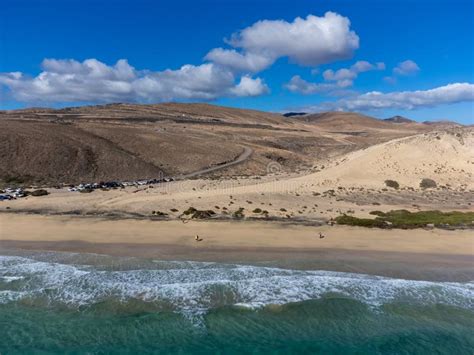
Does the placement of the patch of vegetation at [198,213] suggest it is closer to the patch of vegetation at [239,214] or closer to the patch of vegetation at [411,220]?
the patch of vegetation at [239,214]

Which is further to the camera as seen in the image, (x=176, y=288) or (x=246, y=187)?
(x=246, y=187)

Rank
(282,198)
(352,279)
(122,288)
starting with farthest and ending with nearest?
(282,198)
(352,279)
(122,288)

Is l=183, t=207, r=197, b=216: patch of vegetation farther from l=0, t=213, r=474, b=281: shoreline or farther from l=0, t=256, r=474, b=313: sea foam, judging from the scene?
l=0, t=256, r=474, b=313: sea foam

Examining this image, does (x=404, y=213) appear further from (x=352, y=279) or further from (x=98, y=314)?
(x=98, y=314)

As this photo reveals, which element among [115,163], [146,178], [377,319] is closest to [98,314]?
[377,319]

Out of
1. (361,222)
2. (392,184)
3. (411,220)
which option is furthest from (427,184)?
(361,222)

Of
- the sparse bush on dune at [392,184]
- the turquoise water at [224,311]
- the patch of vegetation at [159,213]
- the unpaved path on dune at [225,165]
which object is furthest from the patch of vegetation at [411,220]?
the unpaved path on dune at [225,165]

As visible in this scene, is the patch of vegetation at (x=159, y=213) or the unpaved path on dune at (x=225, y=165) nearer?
the patch of vegetation at (x=159, y=213)

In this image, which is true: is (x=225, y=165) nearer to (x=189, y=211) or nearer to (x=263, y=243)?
(x=189, y=211)
